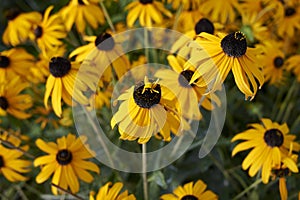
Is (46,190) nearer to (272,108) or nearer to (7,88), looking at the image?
(7,88)

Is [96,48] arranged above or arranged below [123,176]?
above

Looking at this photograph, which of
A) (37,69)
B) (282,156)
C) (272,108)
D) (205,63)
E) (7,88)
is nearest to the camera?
(205,63)

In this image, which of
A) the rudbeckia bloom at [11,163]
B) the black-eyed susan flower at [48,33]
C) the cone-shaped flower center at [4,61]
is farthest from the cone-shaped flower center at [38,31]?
the rudbeckia bloom at [11,163]

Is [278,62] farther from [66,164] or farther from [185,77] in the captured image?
[66,164]

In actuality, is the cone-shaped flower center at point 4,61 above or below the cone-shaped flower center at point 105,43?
above

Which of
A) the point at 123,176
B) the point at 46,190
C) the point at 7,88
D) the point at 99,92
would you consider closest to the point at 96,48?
the point at 99,92

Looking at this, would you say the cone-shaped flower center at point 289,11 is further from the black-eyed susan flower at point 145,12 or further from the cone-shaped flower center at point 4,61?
the cone-shaped flower center at point 4,61

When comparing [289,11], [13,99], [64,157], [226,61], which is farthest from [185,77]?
[289,11]
